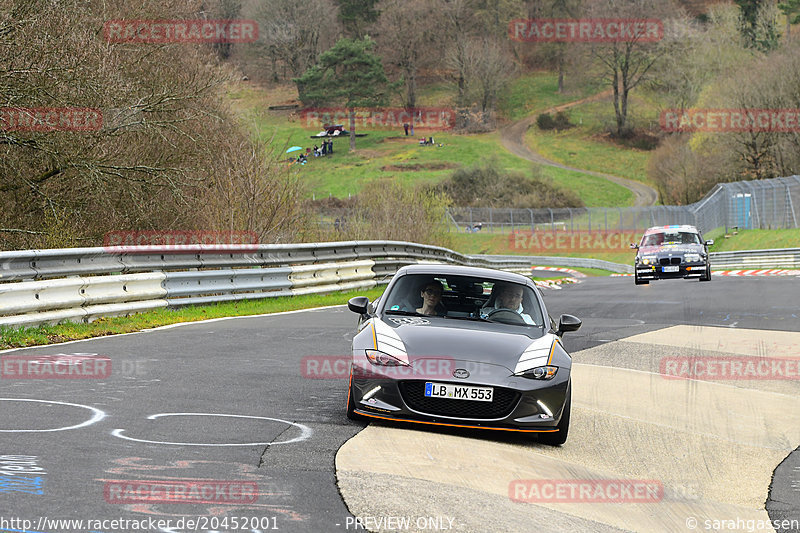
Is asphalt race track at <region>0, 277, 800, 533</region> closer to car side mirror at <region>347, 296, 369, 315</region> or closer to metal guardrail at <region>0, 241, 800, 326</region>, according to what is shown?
car side mirror at <region>347, 296, 369, 315</region>

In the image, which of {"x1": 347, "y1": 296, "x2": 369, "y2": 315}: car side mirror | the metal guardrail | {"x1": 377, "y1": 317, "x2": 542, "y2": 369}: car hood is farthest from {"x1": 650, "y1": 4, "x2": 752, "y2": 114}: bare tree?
{"x1": 377, "y1": 317, "x2": 542, "y2": 369}: car hood

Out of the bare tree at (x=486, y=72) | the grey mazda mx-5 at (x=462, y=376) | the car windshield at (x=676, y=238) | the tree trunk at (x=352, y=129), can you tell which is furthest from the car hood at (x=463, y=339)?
the bare tree at (x=486, y=72)

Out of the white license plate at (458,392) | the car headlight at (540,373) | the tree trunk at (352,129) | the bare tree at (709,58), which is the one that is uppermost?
the bare tree at (709,58)

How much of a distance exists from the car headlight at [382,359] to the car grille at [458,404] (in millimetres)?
182

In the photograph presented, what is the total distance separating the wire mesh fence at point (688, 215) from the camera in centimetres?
4850

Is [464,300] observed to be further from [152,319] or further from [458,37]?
[458,37]

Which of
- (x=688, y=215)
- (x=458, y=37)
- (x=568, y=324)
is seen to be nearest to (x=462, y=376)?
(x=568, y=324)

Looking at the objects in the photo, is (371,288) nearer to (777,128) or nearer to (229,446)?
(229,446)

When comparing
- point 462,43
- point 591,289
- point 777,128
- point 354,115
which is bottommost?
point 591,289

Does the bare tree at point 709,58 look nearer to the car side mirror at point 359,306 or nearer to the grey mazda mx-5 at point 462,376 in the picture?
the car side mirror at point 359,306

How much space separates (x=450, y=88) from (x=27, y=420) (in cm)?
13451

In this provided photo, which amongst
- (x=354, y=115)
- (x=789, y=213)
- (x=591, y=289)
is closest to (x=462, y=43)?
(x=354, y=115)

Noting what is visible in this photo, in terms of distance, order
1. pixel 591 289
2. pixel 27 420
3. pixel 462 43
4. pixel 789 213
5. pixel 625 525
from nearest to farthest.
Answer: pixel 625 525 → pixel 27 420 → pixel 591 289 → pixel 789 213 → pixel 462 43

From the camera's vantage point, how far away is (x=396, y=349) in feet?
25.7
